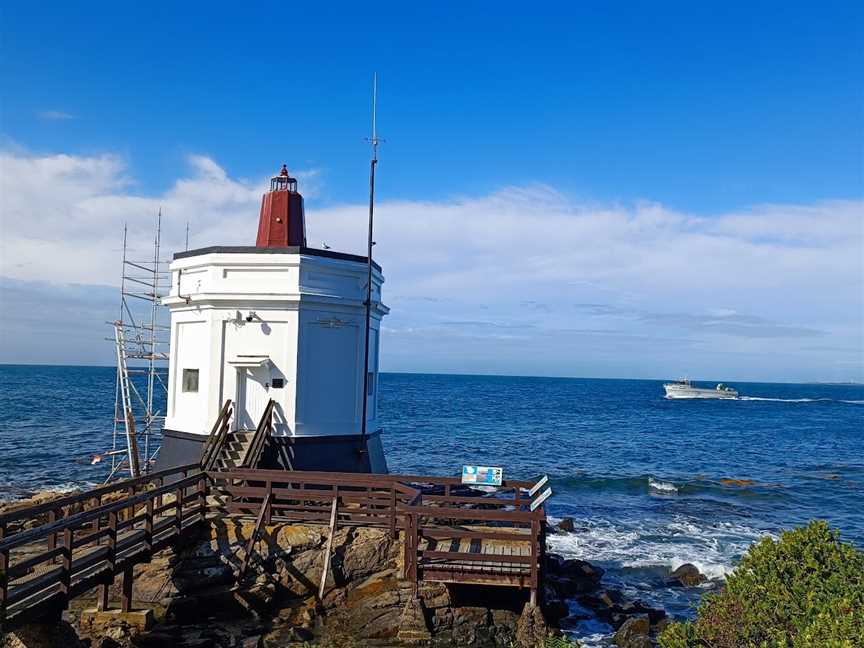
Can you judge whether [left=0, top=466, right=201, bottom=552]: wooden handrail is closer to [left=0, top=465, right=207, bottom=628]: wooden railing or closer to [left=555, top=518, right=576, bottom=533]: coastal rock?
[left=0, top=465, right=207, bottom=628]: wooden railing

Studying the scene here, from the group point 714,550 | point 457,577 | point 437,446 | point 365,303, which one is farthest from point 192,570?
point 437,446

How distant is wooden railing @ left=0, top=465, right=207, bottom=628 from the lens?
10.8 m

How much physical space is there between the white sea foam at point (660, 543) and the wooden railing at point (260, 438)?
35.3ft

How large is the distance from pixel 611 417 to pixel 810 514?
5348 cm

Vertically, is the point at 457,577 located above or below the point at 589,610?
above

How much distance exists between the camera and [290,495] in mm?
16344

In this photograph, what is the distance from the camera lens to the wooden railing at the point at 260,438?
18484 mm

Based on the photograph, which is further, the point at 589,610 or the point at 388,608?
the point at 589,610

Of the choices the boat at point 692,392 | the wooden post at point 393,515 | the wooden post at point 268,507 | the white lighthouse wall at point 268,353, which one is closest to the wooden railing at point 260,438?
the white lighthouse wall at point 268,353

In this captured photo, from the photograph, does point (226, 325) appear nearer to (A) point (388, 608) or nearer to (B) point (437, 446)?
(A) point (388, 608)

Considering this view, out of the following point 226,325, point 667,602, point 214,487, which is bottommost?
point 667,602

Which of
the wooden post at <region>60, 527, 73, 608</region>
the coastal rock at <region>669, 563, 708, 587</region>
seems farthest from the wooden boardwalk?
the coastal rock at <region>669, 563, 708, 587</region>

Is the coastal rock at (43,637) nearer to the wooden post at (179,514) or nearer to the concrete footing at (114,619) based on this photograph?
the concrete footing at (114,619)

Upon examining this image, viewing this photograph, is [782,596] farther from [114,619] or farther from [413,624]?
[114,619]
